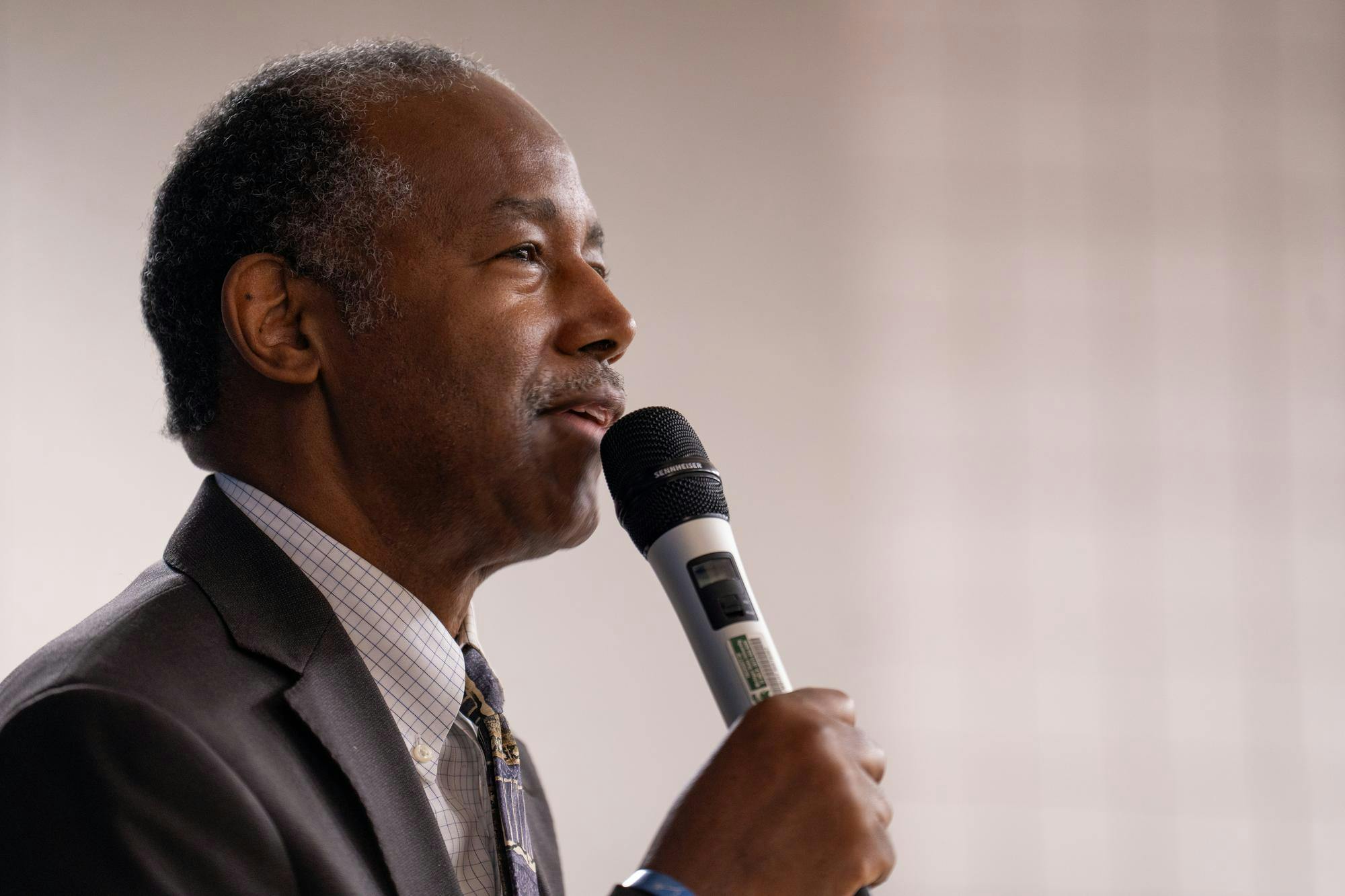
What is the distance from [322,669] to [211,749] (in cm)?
15

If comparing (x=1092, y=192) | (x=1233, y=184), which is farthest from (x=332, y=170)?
(x=1233, y=184)

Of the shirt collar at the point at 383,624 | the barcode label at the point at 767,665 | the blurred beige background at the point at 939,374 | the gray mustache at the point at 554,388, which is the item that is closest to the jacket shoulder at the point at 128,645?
the shirt collar at the point at 383,624

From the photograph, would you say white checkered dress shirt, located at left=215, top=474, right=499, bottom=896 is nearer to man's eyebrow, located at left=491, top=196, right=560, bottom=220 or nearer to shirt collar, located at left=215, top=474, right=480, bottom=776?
shirt collar, located at left=215, top=474, right=480, bottom=776

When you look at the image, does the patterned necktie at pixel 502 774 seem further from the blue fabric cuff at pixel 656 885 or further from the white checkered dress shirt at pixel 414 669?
the blue fabric cuff at pixel 656 885

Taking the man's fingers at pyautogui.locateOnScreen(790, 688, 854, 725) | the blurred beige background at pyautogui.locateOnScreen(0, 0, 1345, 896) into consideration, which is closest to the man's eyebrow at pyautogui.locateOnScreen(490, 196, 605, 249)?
the man's fingers at pyautogui.locateOnScreen(790, 688, 854, 725)

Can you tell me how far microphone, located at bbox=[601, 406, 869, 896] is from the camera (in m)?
0.95

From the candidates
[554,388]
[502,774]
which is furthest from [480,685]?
[554,388]

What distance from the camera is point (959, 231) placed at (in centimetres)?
281

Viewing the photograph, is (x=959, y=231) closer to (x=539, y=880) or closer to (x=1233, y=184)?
(x=1233, y=184)

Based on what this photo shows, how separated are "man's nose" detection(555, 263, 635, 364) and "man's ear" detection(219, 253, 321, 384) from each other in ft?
0.85

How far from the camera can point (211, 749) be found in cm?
93

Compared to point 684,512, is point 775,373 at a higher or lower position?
higher

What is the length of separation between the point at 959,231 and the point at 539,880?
6.30 ft

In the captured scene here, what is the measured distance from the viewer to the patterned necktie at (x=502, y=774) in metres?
1.18
